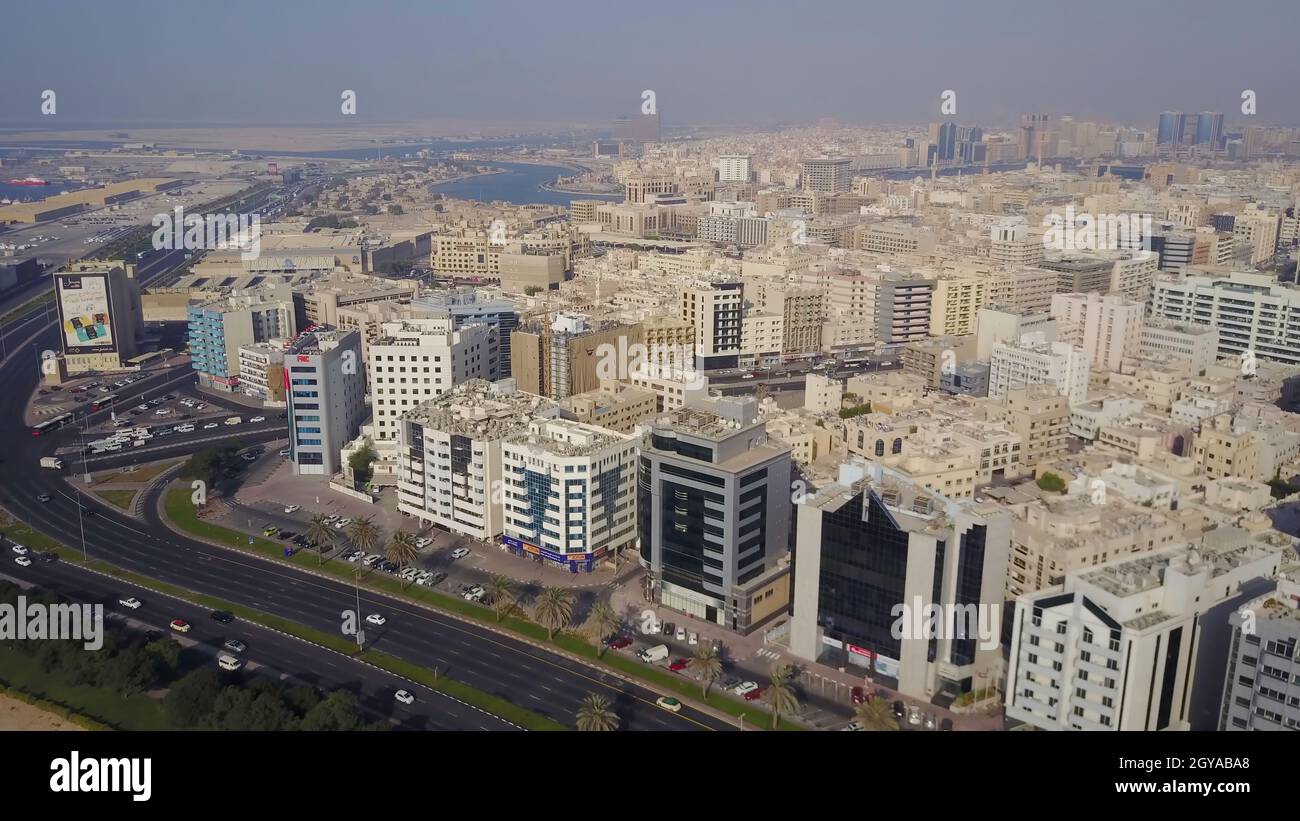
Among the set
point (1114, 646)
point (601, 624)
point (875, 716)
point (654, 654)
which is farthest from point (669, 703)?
point (1114, 646)

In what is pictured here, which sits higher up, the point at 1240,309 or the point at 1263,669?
the point at 1240,309

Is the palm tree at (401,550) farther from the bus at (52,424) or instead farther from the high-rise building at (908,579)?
the bus at (52,424)

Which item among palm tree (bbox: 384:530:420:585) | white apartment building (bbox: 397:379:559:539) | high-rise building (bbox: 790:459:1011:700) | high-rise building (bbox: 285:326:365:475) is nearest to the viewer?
high-rise building (bbox: 790:459:1011:700)

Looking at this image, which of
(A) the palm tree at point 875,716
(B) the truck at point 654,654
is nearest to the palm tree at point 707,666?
(B) the truck at point 654,654

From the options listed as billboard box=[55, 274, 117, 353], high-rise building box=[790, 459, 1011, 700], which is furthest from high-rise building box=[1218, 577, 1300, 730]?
billboard box=[55, 274, 117, 353]

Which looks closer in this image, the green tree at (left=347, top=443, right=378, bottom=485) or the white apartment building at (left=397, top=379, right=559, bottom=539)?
Result: the white apartment building at (left=397, top=379, right=559, bottom=539)

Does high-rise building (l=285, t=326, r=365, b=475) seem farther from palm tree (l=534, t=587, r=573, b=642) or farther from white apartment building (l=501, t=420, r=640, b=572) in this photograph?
palm tree (l=534, t=587, r=573, b=642)

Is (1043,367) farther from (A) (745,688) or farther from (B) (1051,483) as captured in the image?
(A) (745,688)
